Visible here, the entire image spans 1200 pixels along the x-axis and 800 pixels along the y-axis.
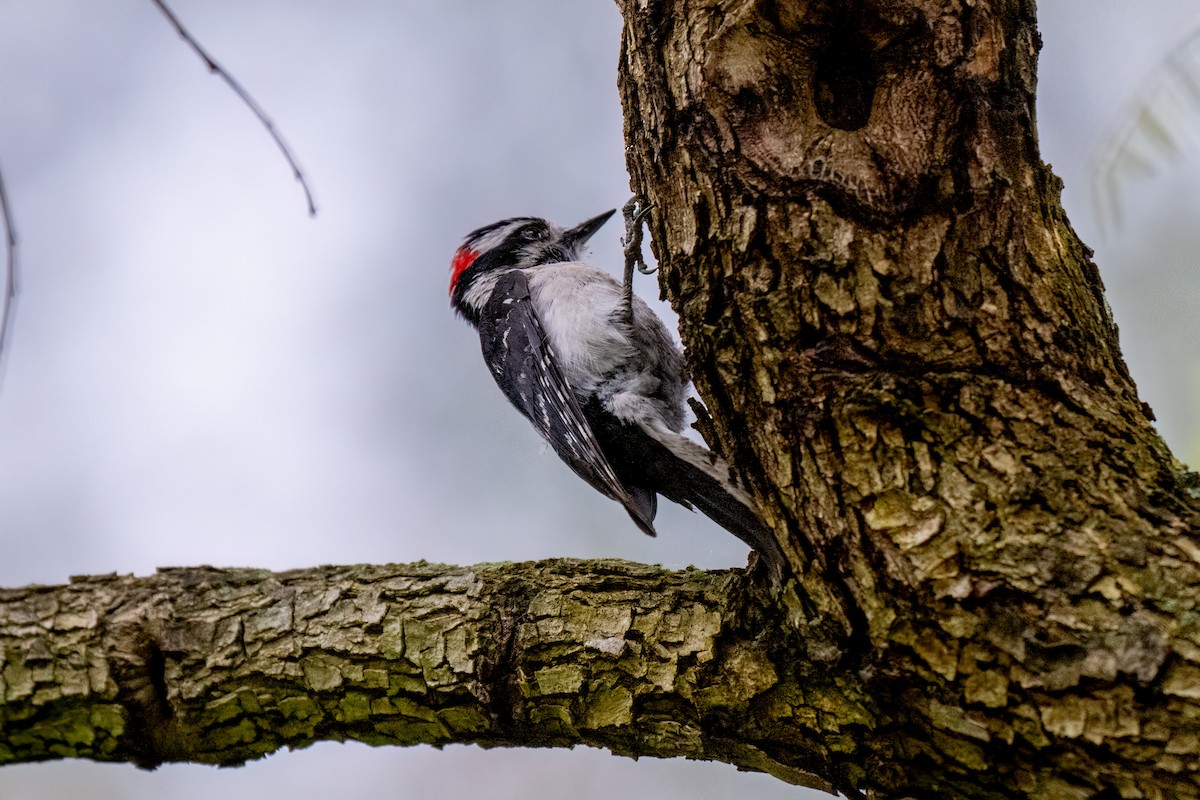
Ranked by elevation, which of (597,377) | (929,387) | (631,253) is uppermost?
(631,253)

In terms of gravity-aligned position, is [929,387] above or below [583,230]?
below

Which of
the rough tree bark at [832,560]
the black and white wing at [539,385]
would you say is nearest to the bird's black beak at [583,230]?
the black and white wing at [539,385]

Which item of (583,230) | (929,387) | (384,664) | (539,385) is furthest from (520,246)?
(929,387)

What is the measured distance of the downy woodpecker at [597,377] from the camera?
134 inches

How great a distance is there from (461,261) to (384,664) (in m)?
3.28

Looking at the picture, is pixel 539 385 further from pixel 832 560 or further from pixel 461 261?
pixel 832 560

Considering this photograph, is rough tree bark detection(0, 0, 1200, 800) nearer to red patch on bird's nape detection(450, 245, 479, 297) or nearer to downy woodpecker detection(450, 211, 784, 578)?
downy woodpecker detection(450, 211, 784, 578)

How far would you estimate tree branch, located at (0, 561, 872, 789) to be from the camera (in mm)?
2146

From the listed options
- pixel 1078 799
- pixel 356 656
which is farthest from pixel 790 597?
pixel 356 656

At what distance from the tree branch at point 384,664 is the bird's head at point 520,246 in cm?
276

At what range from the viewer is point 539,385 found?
395 centimetres

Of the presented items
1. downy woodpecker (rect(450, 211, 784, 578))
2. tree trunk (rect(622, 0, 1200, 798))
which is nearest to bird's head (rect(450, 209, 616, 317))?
downy woodpecker (rect(450, 211, 784, 578))

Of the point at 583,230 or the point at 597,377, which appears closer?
the point at 597,377

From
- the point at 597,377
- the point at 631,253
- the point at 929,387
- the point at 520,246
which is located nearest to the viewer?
the point at 929,387
